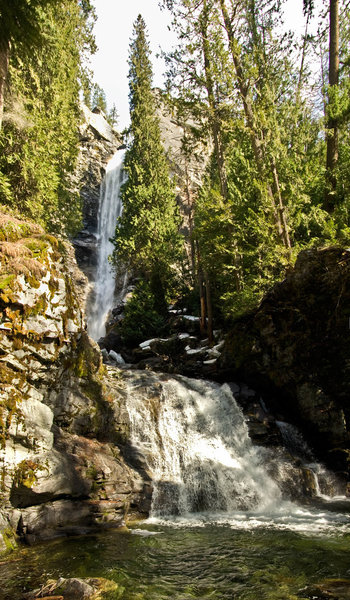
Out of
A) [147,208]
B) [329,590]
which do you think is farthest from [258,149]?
[147,208]

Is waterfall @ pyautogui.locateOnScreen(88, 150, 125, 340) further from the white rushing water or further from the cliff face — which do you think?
the cliff face

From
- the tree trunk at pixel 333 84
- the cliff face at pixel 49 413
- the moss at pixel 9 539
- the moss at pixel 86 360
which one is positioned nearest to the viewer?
the moss at pixel 9 539

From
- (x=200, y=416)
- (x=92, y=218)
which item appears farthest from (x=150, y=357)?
(x=92, y=218)

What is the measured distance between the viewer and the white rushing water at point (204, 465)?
26.8 ft

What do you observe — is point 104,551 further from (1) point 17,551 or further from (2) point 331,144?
(2) point 331,144

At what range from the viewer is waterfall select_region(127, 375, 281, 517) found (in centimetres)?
909

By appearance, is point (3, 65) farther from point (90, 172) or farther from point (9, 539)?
point (90, 172)

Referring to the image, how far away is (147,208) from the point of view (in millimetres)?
26250

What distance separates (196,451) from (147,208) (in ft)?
64.1

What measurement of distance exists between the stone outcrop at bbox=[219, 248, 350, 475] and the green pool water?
14.4ft

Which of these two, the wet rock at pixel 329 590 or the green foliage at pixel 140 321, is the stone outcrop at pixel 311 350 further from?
the green foliage at pixel 140 321

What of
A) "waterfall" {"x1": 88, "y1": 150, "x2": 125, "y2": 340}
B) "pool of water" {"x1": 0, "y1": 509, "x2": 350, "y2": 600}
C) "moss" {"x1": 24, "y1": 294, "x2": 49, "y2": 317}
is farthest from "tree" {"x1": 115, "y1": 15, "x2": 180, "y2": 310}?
"pool of water" {"x1": 0, "y1": 509, "x2": 350, "y2": 600}

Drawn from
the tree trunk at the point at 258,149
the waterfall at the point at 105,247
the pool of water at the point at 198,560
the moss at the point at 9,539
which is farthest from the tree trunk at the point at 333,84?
the waterfall at the point at 105,247

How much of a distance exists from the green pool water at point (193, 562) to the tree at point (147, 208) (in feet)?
59.9
